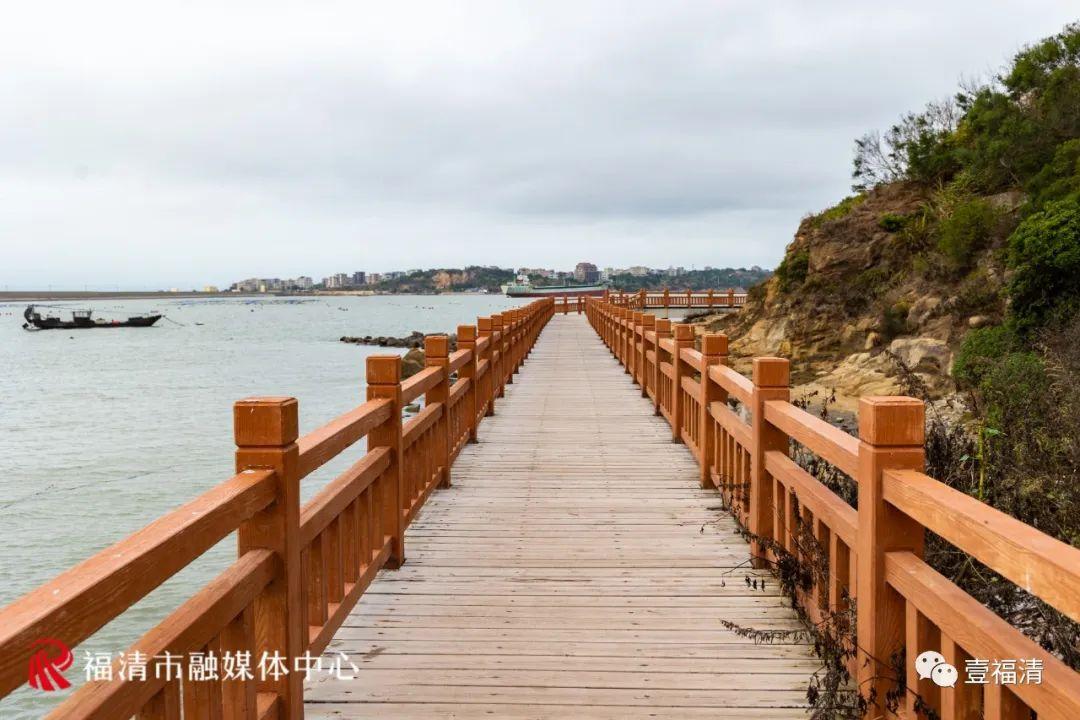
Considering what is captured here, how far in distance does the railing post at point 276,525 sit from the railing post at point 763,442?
9.16ft

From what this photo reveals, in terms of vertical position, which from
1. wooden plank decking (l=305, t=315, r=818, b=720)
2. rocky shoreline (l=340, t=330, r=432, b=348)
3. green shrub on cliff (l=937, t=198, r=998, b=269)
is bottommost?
rocky shoreline (l=340, t=330, r=432, b=348)

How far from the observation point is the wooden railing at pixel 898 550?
2135 millimetres

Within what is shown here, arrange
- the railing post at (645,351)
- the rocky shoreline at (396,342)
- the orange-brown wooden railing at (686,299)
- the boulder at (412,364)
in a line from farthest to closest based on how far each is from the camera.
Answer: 1. the rocky shoreline at (396,342)
2. the orange-brown wooden railing at (686,299)
3. the boulder at (412,364)
4. the railing post at (645,351)

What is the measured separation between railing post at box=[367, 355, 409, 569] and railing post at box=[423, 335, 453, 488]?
5.63ft

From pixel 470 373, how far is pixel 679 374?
2243mm

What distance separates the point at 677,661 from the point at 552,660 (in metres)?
0.58

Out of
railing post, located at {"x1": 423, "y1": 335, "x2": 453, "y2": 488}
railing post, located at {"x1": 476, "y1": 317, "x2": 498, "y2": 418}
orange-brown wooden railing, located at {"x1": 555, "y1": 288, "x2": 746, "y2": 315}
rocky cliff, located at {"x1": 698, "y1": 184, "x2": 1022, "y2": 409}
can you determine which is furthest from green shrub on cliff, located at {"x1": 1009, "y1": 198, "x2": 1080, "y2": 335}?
orange-brown wooden railing, located at {"x1": 555, "y1": 288, "x2": 746, "y2": 315}

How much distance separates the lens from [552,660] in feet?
12.9

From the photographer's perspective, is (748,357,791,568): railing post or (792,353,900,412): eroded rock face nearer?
(748,357,791,568): railing post

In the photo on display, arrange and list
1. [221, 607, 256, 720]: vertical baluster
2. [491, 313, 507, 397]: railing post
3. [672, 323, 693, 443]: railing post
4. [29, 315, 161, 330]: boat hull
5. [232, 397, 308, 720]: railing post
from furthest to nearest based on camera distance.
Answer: [29, 315, 161, 330]: boat hull, [491, 313, 507, 397]: railing post, [672, 323, 693, 443]: railing post, [232, 397, 308, 720]: railing post, [221, 607, 256, 720]: vertical baluster

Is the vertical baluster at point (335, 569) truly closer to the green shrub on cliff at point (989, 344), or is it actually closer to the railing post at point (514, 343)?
the railing post at point (514, 343)

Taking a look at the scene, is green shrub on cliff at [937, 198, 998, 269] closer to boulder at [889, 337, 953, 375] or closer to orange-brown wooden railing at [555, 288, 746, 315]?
boulder at [889, 337, 953, 375]

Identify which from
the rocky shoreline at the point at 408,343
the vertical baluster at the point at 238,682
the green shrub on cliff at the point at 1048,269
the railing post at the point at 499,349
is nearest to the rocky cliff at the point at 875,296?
the green shrub on cliff at the point at 1048,269

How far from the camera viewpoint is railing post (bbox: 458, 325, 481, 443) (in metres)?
9.03
